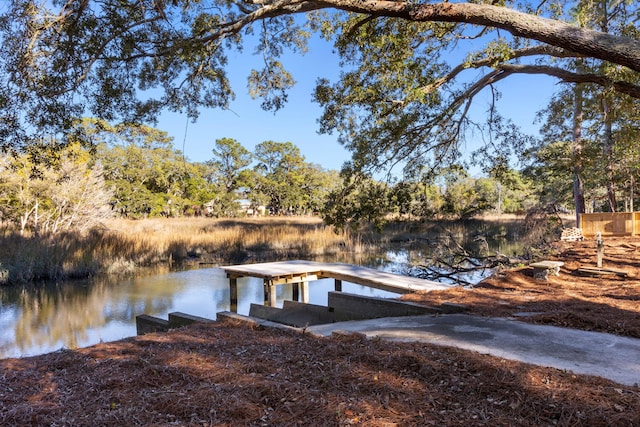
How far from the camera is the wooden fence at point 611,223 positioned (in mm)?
18078

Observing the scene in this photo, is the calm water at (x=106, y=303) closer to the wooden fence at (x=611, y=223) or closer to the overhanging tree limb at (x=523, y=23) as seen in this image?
the overhanging tree limb at (x=523, y=23)

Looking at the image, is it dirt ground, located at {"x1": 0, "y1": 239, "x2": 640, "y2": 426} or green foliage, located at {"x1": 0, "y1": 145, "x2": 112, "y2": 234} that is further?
green foliage, located at {"x1": 0, "y1": 145, "x2": 112, "y2": 234}

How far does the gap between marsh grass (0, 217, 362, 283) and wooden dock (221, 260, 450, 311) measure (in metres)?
7.19

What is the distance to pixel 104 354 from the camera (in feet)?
12.6

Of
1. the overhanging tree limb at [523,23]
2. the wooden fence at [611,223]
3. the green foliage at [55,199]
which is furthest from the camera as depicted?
the wooden fence at [611,223]

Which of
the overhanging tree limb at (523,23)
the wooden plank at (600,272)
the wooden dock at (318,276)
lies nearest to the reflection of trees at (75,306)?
the wooden dock at (318,276)

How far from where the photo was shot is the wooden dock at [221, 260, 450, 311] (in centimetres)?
816

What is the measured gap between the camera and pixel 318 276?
31.8 ft

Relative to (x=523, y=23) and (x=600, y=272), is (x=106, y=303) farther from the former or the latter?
(x=600, y=272)

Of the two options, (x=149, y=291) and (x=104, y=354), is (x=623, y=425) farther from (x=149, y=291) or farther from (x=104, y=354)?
(x=149, y=291)

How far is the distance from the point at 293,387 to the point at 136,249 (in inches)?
633

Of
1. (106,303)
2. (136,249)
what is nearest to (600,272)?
(106,303)

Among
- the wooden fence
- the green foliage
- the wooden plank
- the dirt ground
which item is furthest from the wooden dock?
the wooden fence

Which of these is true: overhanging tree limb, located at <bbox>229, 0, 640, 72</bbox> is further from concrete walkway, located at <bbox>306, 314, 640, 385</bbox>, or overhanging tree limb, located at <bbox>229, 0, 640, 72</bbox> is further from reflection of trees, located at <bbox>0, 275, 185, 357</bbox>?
reflection of trees, located at <bbox>0, 275, 185, 357</bbox>
